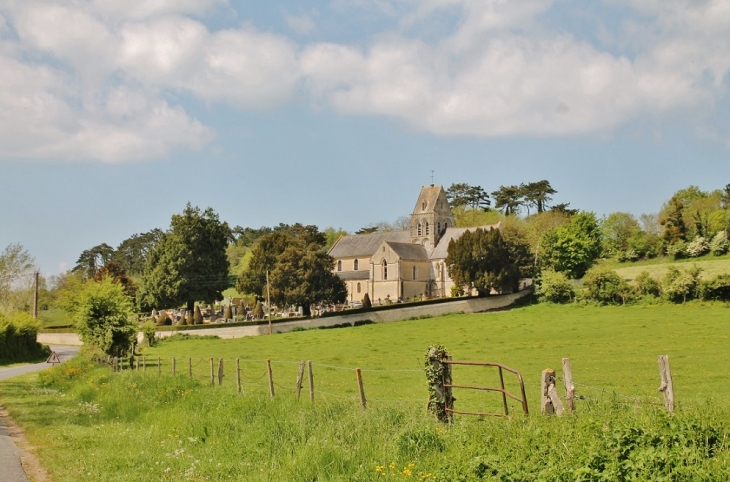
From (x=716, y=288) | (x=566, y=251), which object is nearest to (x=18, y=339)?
(x=716, y=288)

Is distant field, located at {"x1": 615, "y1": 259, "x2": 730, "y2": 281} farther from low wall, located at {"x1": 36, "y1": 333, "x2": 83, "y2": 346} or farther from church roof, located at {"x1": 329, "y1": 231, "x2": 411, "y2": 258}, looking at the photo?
low wall, located at {"x1": 36, "y1": 333, "x2": 83, "y2": 346}

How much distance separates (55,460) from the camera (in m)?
12.2

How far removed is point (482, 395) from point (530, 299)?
55.9m

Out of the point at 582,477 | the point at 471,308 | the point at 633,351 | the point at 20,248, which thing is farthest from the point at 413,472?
the point at 20,248

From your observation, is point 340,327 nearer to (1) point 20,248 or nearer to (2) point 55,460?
(1) point 20,248

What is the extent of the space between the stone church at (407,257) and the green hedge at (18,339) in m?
44.9

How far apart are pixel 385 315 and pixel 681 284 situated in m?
26.6

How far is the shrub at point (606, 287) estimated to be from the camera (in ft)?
207

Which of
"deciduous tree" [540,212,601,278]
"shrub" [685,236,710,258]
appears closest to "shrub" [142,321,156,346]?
"deciduous tree" [540,212,601,278]

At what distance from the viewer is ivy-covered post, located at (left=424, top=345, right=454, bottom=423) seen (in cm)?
1167

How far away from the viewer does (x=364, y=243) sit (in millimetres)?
103500

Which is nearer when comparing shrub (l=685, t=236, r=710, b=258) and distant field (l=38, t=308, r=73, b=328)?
shrub (l=685, t=236, r=710, b=258)

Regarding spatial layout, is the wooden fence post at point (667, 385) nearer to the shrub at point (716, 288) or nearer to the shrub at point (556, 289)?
the shrub at point (716, 288)

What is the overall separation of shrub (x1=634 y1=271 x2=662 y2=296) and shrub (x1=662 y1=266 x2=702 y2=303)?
1.12m
